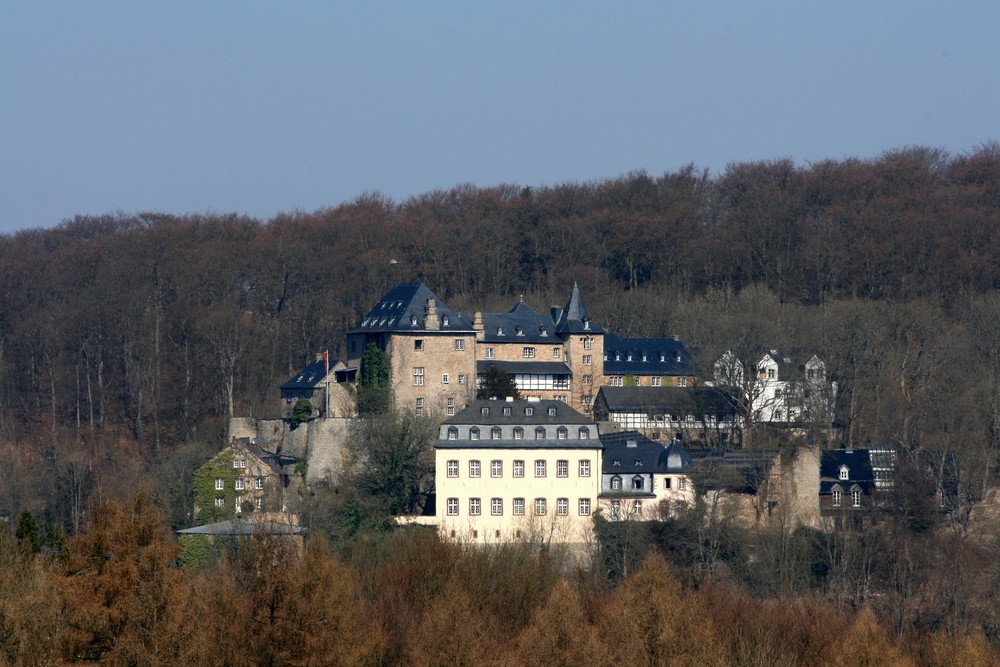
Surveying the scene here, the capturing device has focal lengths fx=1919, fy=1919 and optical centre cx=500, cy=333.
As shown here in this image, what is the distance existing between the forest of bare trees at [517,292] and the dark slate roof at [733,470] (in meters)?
4.99

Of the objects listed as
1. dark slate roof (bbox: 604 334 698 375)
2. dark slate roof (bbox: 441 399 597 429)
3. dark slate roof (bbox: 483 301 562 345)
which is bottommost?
dark slate roof (bbox: 441 399 597 429)

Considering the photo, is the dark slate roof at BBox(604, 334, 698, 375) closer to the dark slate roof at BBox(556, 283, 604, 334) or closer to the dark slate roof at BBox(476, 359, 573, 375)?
the dark slate roof at BBox(556, 283, 604, 334)

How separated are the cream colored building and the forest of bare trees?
855cm

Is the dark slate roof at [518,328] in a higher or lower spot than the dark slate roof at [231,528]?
higher

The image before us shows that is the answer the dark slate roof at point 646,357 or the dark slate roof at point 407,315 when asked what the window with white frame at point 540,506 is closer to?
the dark slate roof at point 407,315

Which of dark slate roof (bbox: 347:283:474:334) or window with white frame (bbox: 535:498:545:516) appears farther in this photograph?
dark slate roof (bbox: 347:283:474:334)

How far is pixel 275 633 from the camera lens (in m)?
33.4

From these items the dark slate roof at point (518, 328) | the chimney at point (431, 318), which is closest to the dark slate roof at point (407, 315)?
the chimney at point (431, 318)

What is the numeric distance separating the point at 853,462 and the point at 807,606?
1475 cm

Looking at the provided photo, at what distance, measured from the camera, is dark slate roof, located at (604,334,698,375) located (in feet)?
225

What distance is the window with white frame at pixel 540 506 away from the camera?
5753cm

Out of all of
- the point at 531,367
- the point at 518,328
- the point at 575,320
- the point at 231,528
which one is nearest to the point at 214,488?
the point at 231,528

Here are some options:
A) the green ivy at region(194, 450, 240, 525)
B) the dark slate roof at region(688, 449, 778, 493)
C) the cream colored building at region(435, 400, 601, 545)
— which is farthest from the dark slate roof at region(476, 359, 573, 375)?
the green ivy at region(194, 450, 240, 525)

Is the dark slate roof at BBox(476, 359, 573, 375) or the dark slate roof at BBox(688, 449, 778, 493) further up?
the dark slate roof at BBox(476, 359, 573, 375)
